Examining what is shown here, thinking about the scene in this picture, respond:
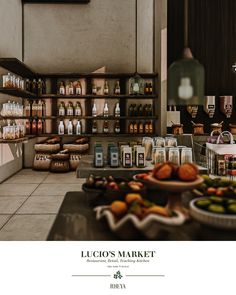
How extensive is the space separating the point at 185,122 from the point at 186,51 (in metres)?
4.08

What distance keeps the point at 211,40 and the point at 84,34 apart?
1.86m

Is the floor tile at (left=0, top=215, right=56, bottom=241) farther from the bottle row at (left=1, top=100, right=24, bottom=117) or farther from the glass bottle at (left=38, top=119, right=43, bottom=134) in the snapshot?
the glass bottle at (left=38, top=119, right=43, bottom=134)

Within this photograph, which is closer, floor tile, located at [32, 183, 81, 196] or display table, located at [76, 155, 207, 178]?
display table, located at [76, 155, 207, 178]

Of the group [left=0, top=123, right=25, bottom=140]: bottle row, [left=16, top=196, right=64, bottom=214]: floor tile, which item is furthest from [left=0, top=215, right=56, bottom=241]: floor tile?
[left=0, top=123, right=25, bottom=140]: bottle row

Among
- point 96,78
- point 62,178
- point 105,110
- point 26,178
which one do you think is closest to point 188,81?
point 62,178

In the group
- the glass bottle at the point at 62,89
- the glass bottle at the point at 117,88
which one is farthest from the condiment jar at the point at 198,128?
the glass bottle at the point at 62,89

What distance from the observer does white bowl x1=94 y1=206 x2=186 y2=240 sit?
1.01 m

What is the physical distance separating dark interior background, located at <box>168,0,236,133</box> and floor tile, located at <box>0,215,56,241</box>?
3106 mm

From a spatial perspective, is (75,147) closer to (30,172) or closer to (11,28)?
(30,172)

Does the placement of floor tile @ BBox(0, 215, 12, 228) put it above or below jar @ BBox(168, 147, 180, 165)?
below

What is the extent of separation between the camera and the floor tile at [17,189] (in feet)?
11.4

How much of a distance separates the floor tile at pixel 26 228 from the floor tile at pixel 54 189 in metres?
0.81

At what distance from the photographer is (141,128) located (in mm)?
5121
